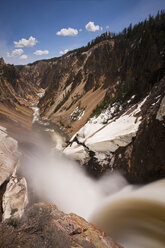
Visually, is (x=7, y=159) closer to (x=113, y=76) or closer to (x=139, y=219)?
(x=139, y=219)

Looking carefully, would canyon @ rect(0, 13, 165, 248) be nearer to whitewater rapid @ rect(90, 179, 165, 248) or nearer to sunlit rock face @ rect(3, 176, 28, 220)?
sunlit rock face @ rect(3, 176, 28, 220)

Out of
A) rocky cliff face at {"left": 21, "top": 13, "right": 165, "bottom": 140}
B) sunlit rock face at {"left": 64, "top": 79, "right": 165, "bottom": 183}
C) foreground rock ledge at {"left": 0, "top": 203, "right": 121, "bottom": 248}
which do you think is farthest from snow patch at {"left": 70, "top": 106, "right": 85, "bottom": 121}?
foreground rock ledge at {"left": 0, "top": 203, "right": 121, "bottom": 248}

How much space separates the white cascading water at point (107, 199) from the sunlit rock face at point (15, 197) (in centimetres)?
112

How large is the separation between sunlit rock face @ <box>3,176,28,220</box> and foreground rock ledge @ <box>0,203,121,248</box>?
6.15 ft

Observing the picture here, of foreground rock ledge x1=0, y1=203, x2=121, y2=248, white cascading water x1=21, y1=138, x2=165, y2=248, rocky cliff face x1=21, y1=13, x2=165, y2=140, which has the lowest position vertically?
white cascading water x1=21, y1=138, x2=165, y2=248

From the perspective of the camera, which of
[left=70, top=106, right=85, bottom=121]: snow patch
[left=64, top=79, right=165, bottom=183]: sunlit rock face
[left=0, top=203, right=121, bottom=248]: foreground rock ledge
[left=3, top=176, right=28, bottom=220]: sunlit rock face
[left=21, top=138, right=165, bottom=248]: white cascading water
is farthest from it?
[left=70, top=106, right=85, bottom=121]: snow patch

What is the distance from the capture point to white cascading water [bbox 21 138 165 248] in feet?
17.3

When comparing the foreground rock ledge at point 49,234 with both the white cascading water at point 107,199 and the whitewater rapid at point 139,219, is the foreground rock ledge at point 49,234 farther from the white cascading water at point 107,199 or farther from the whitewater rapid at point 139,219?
the white cascading water at point 107,199

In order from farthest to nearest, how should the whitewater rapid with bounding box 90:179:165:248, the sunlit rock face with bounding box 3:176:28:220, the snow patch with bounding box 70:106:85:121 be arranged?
the snow patch with bounding box 70:106:85:121 → the sunlit rock face with bounding box 3:176:28:220 → the whitewater rapid with bounding box 90:179:165:248

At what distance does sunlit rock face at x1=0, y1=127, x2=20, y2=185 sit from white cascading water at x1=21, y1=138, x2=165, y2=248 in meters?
0.88

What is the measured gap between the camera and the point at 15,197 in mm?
7449

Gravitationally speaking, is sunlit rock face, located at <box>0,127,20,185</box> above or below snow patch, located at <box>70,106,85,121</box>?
below

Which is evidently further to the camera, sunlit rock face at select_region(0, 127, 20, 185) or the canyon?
sunlit rock face at select_region(0, 127, 20, 185)

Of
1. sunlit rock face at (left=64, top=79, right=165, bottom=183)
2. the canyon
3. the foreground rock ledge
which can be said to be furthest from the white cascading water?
the foreground rock ledge
